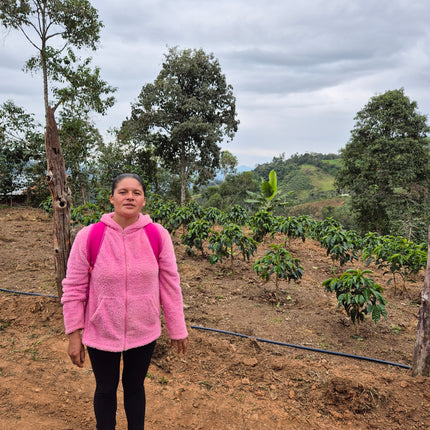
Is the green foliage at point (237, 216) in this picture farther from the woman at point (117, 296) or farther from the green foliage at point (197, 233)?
the woman at point (117, 296)

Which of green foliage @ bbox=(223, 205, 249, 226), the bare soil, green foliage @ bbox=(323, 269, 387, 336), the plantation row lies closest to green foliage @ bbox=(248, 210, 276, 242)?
the plantation row

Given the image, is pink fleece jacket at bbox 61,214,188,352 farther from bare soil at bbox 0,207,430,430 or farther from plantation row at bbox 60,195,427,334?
plantation row at bbox 60,195,427,334

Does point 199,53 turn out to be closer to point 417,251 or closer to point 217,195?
point 217,195

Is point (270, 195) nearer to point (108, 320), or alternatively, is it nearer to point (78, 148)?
point (78, 148)

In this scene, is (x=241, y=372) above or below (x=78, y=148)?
below

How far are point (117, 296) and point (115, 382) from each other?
50 cm

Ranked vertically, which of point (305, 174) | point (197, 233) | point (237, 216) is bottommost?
point (197, 233)

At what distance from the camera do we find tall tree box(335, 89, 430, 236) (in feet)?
45.9

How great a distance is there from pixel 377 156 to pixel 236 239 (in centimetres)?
1189

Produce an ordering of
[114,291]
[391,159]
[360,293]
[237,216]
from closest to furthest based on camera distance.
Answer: [114,291], [360,293], [237,216], [391,159]

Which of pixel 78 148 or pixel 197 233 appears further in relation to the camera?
pixel 78 148

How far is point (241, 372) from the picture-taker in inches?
107

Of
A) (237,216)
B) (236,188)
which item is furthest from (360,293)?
(236,188)

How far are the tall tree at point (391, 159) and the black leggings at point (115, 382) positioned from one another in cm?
1512
